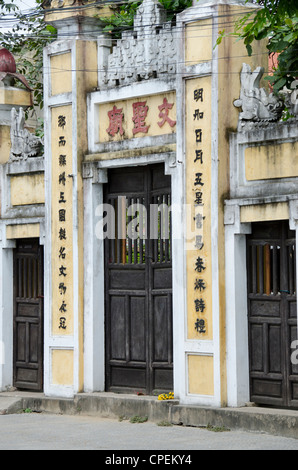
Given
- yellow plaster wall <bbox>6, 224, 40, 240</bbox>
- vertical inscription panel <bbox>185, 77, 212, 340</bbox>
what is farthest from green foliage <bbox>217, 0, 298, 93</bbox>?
yellow plaster wall <bbox>6, 224, 40, 240</bbox>

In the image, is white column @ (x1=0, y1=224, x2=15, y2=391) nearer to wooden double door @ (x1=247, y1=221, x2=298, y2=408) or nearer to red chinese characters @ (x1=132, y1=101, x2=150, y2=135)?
red chinese characters @ (x1=132, y1=101, x2=150, y2=135)

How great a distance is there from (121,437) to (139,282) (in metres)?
2.50

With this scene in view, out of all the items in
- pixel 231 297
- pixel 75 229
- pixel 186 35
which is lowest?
pixel 231 297

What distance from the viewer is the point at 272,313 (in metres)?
11.9

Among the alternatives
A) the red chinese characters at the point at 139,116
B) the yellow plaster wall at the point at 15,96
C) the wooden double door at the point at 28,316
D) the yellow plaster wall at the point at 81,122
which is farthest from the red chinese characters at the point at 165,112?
the yellow plaster wall at the point at 15,96

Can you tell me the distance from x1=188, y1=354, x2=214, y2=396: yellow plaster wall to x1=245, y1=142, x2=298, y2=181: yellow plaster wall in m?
2.22

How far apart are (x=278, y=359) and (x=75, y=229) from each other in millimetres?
3461

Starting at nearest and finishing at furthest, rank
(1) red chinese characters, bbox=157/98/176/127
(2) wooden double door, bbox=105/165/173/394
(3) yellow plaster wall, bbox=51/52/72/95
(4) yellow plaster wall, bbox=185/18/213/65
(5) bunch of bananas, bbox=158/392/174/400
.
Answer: (4) yellow plaster wall, bbox=185/18/213/65, (5) bunch of bananas, bbox=158/392/174/400, (1) red chinese characters, bbox=157/98/176/127, (2) wooden double door, bbox=105/165/173/394, (3) yellow plaster wall, bbox=51/52/72/95

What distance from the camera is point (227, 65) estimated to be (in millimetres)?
12180

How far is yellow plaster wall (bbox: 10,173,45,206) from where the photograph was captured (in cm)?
1480

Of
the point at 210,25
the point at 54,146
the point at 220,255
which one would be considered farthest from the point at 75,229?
the point at 210,25

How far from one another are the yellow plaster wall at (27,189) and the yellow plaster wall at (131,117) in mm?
1458

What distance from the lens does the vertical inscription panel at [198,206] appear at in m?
12.2

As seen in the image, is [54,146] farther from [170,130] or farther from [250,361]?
[250,361]
